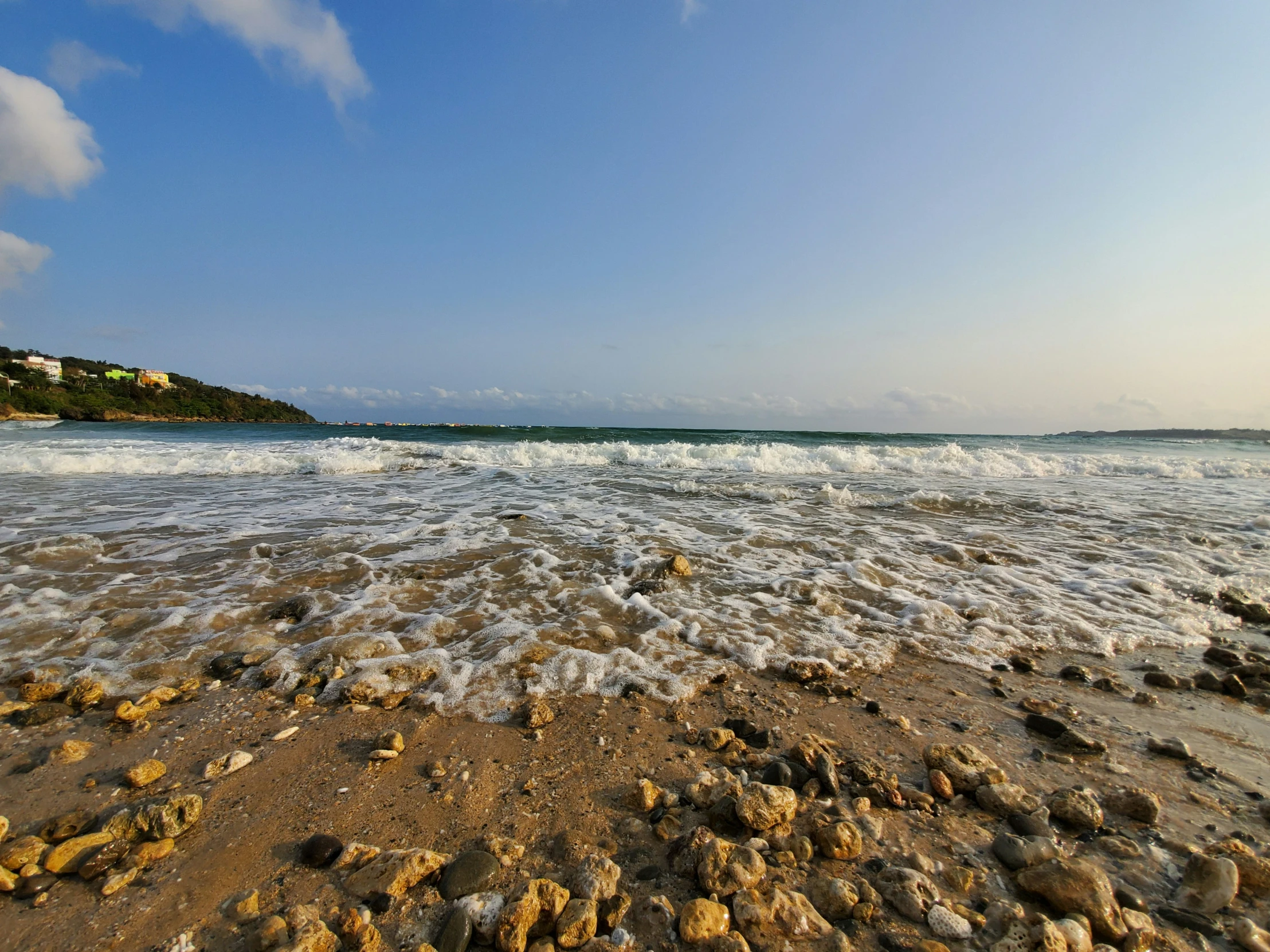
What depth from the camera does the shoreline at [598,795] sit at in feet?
4.88

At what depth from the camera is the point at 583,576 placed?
15.6 feet

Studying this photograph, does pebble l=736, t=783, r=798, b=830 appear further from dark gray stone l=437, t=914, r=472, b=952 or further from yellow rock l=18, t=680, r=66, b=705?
yellow rock l=18, t=680, r=66, b=705

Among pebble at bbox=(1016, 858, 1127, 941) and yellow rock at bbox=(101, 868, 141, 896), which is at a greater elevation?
pebble at bbox=(1016, 858, 1127, 941)

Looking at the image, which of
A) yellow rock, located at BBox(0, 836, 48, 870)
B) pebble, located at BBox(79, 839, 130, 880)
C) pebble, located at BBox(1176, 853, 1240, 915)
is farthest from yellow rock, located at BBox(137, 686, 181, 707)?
pebble, located at BBox(1176, 853, 1240, 915)

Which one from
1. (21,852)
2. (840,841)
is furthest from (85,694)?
(840,841)

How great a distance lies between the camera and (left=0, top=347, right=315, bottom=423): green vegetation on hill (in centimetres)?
4791

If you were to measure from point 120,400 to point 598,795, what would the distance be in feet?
255

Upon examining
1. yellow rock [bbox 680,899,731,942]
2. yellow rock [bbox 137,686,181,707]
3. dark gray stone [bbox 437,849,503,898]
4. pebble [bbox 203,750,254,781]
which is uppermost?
yellow rock [bbox 680,899,731,942]

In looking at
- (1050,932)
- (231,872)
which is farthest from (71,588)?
(1050,932)

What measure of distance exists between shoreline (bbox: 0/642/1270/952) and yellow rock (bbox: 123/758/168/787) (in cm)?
3

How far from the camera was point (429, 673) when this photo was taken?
2953 mm

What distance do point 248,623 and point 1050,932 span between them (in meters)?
4.47

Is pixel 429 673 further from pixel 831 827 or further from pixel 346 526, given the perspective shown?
pixel 346 526

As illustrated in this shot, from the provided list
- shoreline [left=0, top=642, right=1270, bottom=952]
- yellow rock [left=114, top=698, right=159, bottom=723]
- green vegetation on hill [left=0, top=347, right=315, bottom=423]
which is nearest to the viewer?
shoreline [left=0, top=642, right=1270, bottom=952]
